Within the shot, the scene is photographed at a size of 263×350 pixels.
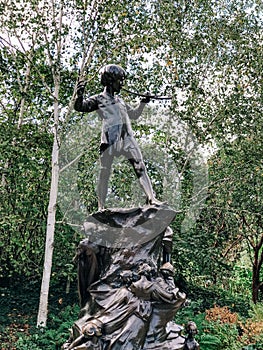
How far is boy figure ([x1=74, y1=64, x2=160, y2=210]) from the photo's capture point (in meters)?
4.94

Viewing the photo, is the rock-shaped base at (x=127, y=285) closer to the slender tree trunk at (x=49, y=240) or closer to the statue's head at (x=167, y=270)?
the statue's head at (x=167, y=270)

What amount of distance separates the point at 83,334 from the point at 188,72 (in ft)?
23.3

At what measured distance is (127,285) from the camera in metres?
4.38

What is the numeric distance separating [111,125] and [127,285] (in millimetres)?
1509

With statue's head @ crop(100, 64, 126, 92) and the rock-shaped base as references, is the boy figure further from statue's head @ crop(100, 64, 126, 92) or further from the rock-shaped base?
the rock-shaped base

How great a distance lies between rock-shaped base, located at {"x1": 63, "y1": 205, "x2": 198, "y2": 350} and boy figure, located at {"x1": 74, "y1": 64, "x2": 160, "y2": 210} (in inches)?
18.1

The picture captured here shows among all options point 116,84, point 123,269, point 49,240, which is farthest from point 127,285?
point 49,240

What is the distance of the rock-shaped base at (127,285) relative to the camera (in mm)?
4156

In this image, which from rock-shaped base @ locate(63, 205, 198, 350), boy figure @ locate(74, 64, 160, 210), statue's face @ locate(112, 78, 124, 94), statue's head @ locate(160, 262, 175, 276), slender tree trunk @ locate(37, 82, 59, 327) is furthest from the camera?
slender tree trunk @ locate(37, 82, 59, 327)

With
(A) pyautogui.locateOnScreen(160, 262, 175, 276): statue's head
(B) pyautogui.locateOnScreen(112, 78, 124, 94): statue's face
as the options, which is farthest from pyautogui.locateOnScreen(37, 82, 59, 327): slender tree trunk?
(A) pyautogui.locateOnScreen(160, 262, 175, 276): statue's head

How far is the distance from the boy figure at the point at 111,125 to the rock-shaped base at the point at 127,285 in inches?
18.1

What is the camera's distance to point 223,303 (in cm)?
1045

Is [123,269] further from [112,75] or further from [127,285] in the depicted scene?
[112,75]

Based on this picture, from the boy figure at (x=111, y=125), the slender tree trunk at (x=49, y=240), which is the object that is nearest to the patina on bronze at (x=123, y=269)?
the boy figure at (x=111, y=125)
